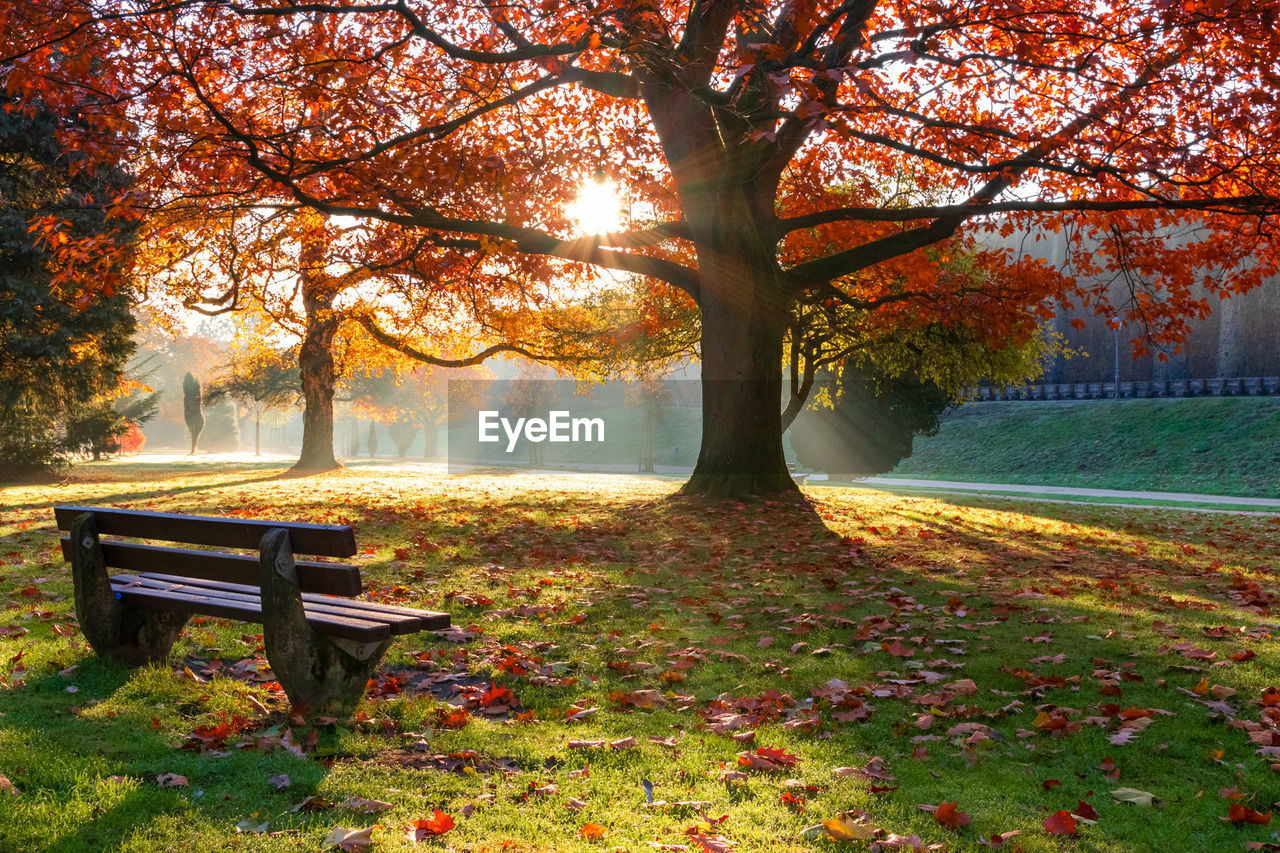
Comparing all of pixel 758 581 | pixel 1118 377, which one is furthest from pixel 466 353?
pixel 1118 377

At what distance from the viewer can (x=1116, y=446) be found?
33375 millimetres

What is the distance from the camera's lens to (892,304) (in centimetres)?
1764

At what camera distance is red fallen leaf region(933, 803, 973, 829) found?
331 centimetres

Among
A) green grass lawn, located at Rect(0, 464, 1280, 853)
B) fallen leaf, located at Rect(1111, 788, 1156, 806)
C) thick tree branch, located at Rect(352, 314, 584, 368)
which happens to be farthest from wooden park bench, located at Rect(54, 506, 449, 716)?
thick tree branch, located at Rect(352, 314, 584, 368)

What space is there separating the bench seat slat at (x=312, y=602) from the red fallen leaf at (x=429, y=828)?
968 millimetres

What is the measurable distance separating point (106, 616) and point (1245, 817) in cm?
563

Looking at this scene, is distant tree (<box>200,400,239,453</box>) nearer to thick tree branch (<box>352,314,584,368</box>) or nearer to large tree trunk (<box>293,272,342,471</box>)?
large tree trunk (<box>293,272,342,471</box>)

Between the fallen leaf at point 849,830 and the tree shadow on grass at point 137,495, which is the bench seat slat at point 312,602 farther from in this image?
the tree shadow on grass at point 137,495

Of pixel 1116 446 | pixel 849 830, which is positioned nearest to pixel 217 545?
pixel 849 830

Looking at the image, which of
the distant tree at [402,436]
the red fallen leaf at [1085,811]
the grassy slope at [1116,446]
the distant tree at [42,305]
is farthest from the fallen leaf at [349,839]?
the distant tree at [402,436]

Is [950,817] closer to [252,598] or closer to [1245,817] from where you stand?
[1245,817]

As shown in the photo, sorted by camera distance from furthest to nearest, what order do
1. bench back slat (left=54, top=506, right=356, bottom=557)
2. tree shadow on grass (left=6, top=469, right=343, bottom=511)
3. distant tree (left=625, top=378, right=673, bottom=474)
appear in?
distant tree (left=625, top=378, right=673, bottom=474)
tree shadow on grass (left=6, top=469, right=343, bottom=511)
bench back slat (left=54, top=506, right=356, bottom=557)

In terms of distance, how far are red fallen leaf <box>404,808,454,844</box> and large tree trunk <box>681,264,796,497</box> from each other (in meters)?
10.2

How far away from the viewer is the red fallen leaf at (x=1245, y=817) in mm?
3332
